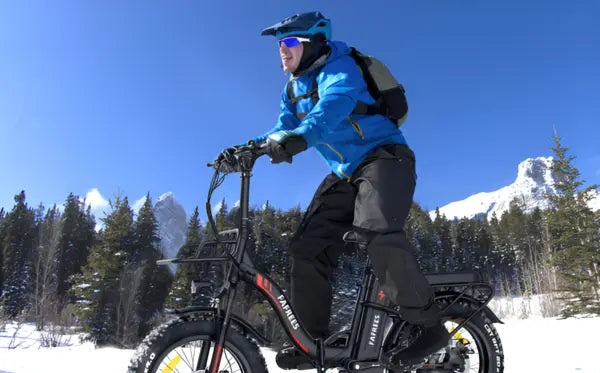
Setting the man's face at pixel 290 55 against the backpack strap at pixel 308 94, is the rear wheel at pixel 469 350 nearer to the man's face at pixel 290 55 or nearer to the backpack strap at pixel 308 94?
the backpack strap at pixel 308 94

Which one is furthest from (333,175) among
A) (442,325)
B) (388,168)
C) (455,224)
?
(455,224)

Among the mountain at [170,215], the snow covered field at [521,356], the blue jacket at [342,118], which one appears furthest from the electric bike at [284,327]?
the mountain at [170,215]

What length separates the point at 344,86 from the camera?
2.45m

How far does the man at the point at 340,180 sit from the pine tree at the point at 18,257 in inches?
2104

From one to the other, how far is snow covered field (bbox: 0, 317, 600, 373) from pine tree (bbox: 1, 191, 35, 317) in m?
49.4

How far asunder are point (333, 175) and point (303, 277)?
85cm

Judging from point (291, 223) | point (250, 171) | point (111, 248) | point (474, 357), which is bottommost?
point (474, 357)

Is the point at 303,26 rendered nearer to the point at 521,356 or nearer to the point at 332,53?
the point at 332,53

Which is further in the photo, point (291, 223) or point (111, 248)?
point (291, 223)

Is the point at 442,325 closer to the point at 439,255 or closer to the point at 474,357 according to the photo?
the point at 474,357

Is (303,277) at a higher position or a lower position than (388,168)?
lower

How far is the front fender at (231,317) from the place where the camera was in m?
2.08

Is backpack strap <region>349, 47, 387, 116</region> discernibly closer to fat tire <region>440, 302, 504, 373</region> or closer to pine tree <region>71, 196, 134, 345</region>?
fat tire <region>440, 302, 504, 373</region>

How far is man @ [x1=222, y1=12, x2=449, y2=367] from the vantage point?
7.84 feet
